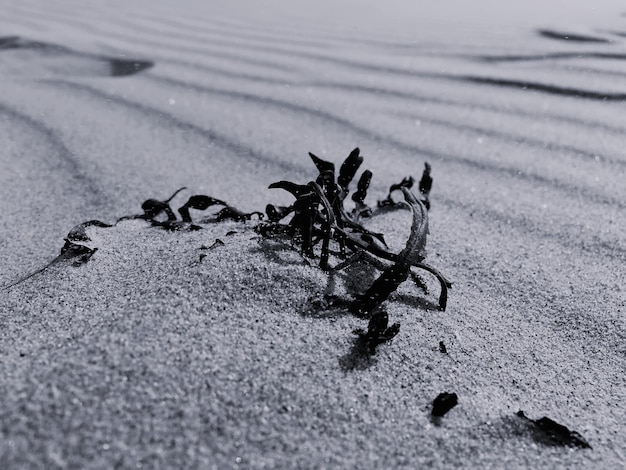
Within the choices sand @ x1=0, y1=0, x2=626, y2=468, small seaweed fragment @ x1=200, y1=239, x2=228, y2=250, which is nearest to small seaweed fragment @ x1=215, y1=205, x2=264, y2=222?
sand @ x1=0, y1=0, x2=626, y2=468

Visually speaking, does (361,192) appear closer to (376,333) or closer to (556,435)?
(376,333)

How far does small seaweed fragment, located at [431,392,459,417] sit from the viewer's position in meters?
0.68

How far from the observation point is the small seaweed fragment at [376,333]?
748 millimetres

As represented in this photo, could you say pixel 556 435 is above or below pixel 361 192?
below

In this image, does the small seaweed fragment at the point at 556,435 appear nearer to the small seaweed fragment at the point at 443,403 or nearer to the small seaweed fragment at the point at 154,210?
the small seaweed fragment at the point at 443,403

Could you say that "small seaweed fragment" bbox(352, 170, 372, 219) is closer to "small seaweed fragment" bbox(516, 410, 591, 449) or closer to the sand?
the sand

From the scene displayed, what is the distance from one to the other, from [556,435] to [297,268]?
1.31 feet

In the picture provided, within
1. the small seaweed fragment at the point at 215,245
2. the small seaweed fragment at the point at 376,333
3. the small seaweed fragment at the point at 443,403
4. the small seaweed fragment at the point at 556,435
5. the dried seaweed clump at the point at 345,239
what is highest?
the dried seaweed clump at the point at 345,239

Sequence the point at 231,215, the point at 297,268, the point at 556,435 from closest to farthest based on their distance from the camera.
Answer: the point at 556,435 < the point at 297,268 < the point at 231,215

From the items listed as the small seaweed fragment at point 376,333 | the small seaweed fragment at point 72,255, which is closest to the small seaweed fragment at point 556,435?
the small seaweed fragment at point 376,333

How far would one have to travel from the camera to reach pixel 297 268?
0.85m

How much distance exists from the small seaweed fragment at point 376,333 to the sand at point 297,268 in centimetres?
2

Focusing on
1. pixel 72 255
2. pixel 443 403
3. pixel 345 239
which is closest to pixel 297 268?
pixel 345 239

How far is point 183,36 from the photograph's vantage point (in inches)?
119
